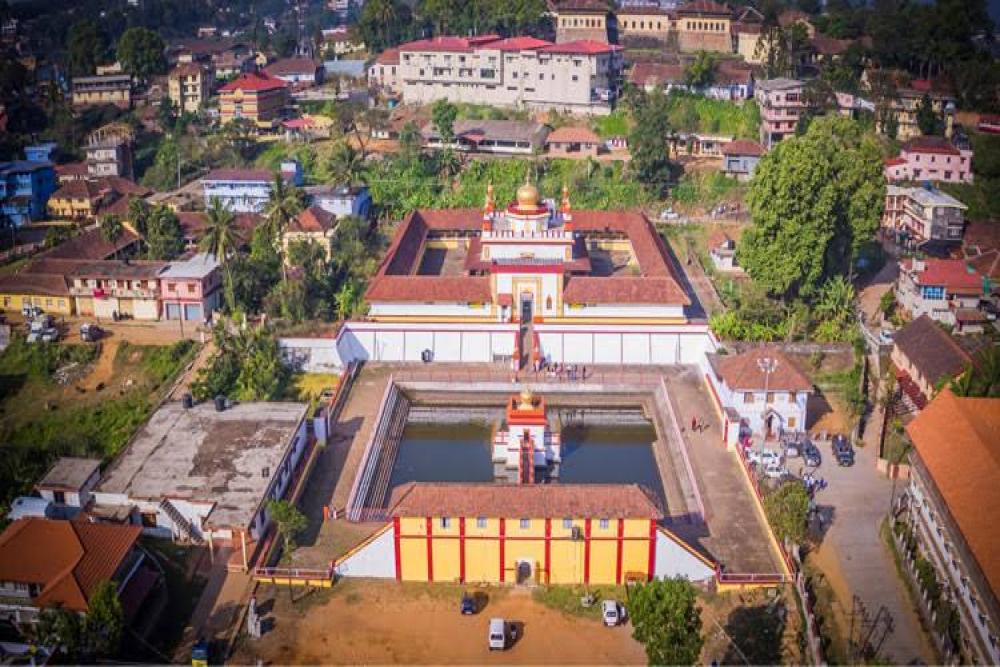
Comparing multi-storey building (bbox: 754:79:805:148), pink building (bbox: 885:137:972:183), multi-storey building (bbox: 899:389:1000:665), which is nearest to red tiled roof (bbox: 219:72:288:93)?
multi-storey building (bbox: 754:79:805:148)

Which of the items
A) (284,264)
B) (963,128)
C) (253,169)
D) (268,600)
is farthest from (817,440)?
(253,169)

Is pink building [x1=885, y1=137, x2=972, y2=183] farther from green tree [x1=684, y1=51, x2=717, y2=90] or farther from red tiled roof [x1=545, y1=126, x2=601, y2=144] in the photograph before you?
red tiled roof [x1=545, y1=126, x2=601, y2=144]

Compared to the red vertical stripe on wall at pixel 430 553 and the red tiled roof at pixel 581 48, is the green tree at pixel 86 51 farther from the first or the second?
the red vertical stripe on wall at pixel 430 553

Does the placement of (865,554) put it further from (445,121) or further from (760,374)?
(445,121)

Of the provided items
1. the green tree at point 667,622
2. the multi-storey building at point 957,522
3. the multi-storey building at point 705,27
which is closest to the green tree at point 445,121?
the multi-storey building at point 705,27

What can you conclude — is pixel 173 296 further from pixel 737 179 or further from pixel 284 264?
pixel 737 179
